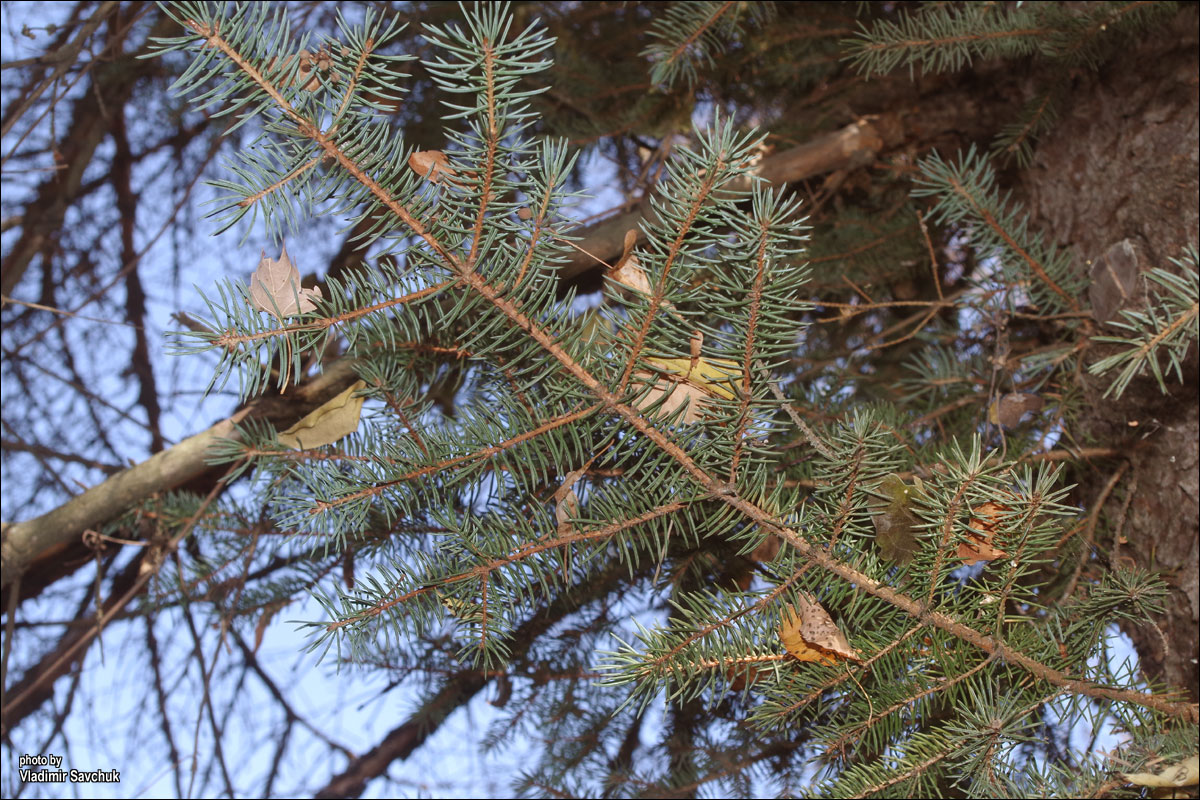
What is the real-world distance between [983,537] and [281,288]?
Answer: 1.81ft

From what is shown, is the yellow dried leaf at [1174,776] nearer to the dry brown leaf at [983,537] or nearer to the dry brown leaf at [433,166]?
the dry brown leaf at [983,537]

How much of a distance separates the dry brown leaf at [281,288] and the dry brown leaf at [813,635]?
0.43 metres

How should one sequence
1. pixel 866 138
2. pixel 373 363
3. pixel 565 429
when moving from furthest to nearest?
pixel 866 138, pixel 373 363, pixel 565 429

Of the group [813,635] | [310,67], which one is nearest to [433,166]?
[310,67]

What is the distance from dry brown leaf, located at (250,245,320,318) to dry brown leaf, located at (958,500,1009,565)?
0.52 meters

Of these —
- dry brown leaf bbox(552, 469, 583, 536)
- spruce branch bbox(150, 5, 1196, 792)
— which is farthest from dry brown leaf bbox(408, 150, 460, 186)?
dry brown leaf bbox(552, 469, 583, 536)

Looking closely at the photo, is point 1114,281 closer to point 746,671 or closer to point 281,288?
point 746,671

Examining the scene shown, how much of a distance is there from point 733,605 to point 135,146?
6.59 ft

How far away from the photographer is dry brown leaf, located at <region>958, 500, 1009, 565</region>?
0.64m

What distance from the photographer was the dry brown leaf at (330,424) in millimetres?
778

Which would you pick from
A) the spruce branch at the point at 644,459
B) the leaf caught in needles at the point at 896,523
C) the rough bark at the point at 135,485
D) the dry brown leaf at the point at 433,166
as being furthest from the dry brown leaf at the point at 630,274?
the rough bark at the point at 135,485

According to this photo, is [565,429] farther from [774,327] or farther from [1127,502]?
[1127,502]

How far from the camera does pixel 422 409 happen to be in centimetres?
77

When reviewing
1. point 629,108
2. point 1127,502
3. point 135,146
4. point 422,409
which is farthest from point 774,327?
point 135,146
